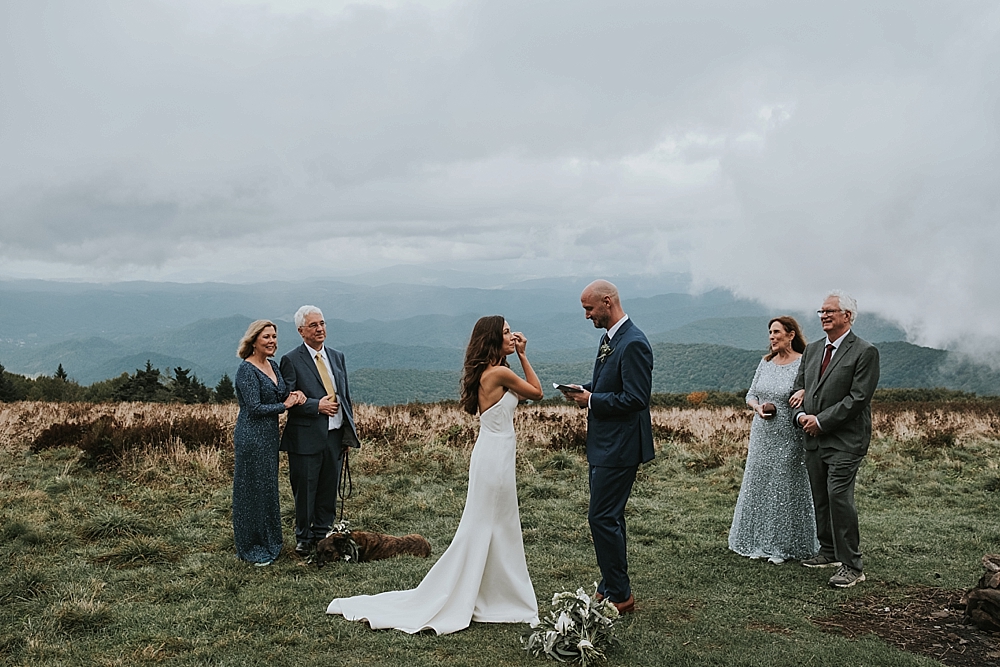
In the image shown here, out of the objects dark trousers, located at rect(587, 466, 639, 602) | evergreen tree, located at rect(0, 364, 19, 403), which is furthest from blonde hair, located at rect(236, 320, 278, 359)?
evergreen tree, located at rect(0, 364, 19, 403)

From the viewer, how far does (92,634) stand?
5.32 meters

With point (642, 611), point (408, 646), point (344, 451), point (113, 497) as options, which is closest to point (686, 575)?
point (642, 611)

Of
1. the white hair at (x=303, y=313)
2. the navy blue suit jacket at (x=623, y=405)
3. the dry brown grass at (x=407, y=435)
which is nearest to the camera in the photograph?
the navy blue suit jacket at (x=623, y=405)

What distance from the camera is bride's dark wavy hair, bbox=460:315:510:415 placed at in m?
5.62

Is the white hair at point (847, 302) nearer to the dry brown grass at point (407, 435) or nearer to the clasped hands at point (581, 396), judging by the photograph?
the clasped hands at point (581, 396)

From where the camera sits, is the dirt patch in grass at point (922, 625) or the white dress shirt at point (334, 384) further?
the white dress shirt at point (334, 384)

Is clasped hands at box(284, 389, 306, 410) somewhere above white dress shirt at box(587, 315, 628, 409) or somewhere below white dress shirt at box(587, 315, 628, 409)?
below

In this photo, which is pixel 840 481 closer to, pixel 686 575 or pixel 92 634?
pixel 686 575

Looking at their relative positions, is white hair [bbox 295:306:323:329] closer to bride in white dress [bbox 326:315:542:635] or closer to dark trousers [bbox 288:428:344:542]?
dark trousers [bbox 288:428:344:542]

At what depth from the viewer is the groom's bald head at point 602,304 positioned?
5.64 meters

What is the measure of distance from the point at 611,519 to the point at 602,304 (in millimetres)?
1628

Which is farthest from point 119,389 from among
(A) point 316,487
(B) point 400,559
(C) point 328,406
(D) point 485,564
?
(D) point 485,564

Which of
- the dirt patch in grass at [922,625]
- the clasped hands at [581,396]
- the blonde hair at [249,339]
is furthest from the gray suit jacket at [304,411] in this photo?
the dirt patch in grass at [922,625]

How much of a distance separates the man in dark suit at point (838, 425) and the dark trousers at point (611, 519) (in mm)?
2224
